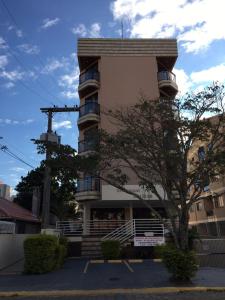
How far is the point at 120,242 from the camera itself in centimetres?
2444

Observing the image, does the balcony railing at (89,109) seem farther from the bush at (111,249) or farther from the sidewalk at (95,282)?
the sidewalk at (95,282)

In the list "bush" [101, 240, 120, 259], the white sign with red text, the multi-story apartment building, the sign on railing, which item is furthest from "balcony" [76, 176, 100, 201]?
the sign on railing

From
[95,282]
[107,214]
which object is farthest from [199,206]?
[95,282]

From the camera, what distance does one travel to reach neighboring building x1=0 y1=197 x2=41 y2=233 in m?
26.2

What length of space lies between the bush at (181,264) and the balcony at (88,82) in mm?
24419

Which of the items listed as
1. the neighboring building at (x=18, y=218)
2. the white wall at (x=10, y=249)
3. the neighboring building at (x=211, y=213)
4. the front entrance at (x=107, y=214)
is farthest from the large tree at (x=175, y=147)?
the neighboring building at (x=211, y=213)

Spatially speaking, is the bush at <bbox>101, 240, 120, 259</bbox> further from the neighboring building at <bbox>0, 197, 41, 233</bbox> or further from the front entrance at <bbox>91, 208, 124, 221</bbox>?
the front entrance at <bbox>91, 208, 124, 221</bbox>

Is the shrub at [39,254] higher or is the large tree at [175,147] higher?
the large tree at [175,147]

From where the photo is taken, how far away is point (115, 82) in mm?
33500

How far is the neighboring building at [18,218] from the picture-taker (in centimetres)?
2623

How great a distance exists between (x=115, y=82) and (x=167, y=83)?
5181 mm

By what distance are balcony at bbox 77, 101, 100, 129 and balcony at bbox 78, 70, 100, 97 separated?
1944 millimetres

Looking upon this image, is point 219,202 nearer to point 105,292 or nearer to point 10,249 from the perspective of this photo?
point 10,249

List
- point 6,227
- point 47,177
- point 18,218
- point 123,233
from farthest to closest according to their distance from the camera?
1. point 18,218
2. point 123,233
3. point 47,177
4. point 6,227
